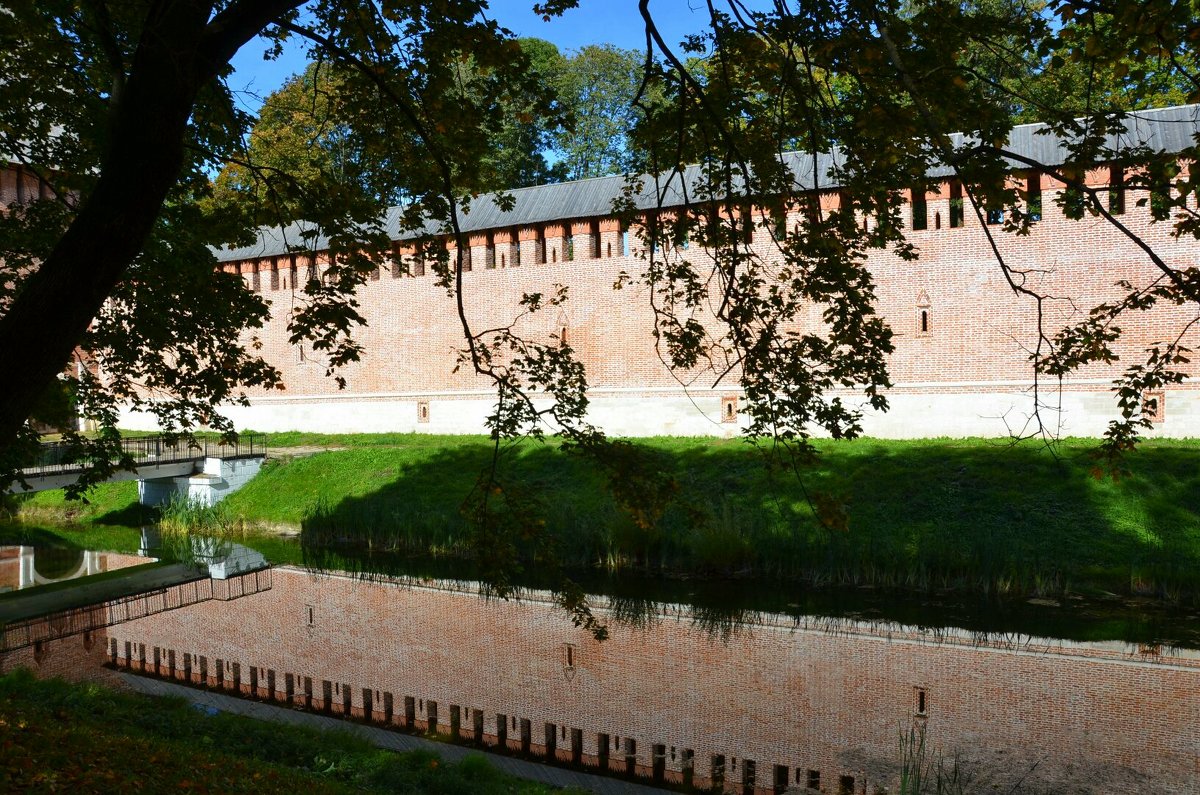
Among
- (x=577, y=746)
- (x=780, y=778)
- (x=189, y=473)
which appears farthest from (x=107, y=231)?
(x=189, y=473)

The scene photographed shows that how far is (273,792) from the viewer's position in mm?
4535

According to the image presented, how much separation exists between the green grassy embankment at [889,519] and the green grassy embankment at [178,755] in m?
3.17

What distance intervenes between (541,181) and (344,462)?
535 inches

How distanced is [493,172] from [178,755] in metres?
3.61

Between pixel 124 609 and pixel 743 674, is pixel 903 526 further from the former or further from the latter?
pixel 124 609

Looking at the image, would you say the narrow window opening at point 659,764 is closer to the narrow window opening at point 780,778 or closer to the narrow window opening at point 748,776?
the narrow window opening at point 748,776

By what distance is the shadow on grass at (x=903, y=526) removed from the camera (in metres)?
10.3

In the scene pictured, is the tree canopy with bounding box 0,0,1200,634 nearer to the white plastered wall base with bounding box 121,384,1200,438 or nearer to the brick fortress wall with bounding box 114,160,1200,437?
the white plastered wall base with bounding box 121,384,1200,438

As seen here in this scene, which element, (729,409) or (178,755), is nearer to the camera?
(178,755)

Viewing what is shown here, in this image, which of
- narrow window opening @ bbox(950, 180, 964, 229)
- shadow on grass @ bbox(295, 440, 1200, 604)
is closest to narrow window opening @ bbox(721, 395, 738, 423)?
shadow on grass @ bbox(295, 440, 1200, 604)

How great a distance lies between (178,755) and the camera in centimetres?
499

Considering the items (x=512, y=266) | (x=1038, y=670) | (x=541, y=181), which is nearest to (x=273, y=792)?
(x=1038, y=670)

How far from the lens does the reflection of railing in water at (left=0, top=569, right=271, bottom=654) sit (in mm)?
9305

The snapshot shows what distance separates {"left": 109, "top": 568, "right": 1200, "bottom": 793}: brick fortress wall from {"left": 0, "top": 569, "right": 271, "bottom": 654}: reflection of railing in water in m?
0.30
